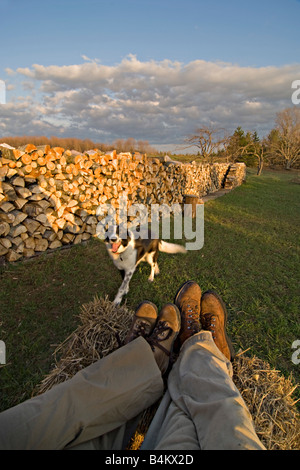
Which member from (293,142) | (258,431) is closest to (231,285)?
(258,431)

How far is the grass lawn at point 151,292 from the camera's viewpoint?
2385mm

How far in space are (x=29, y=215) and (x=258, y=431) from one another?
13.1 feet

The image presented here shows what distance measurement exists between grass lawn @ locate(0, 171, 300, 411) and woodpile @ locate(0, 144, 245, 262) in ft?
1.12

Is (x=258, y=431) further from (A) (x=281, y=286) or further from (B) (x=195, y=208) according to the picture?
(B) (x=195, y=208)

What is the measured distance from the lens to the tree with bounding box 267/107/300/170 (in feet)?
106

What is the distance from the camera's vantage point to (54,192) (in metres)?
4.31

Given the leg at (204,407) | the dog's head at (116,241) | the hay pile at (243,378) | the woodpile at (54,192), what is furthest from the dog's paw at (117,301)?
the woodpile at (54,192)

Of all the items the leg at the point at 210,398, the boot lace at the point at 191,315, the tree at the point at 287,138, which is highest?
the tree at the point at 287,138

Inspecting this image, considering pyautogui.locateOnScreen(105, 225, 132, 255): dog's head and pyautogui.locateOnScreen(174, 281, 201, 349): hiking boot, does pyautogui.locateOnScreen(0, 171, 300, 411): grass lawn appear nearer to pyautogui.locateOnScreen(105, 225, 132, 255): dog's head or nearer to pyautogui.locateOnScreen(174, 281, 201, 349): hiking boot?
pyautogui.locateOnScreen(105, 225, 132, 255): dog's head

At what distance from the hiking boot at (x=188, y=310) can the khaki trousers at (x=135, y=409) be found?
0.40 meters
